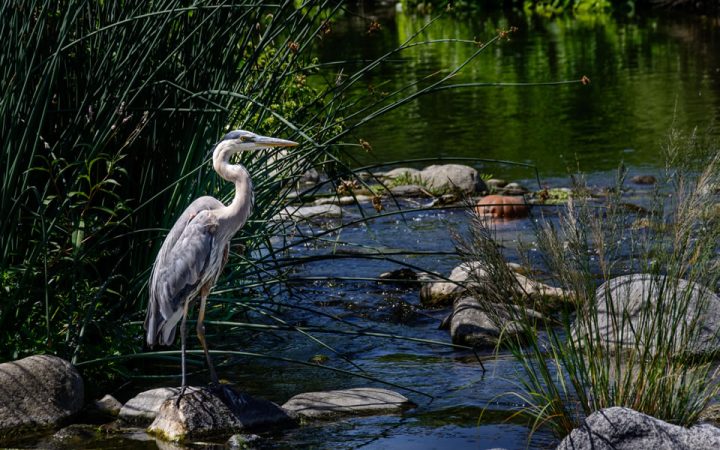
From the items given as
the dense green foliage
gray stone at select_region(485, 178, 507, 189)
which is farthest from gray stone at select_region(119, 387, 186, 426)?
gray stone at select_region(485, 178, 507, 189)

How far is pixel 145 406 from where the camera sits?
17.1 feet

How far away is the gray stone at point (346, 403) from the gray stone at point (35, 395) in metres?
0.98

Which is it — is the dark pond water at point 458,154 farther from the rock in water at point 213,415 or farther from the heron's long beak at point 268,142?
the heron's long beak at point 268,142

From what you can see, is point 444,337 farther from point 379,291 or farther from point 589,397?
point 589,397

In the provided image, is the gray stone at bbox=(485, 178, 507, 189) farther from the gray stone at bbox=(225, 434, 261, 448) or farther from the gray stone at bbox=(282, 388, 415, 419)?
the gray stone at bbox=(225, 434, 261, 448)

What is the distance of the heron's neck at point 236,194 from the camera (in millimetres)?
5066

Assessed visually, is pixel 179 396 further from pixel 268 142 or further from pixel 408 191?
pixel 408 191

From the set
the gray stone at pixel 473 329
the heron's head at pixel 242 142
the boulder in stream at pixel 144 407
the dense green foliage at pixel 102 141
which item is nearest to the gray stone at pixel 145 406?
the boulder in stream at pixel 144 407

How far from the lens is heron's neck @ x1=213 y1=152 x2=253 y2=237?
5066 millimetres

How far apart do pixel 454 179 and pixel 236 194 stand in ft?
19.5

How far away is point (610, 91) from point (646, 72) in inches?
74.2

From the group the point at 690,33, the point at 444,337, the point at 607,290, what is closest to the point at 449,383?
the point at 444,337

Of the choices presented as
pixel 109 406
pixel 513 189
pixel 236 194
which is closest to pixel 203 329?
→ pixel 109 406

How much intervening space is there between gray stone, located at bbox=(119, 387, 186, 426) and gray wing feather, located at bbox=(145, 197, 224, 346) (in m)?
0.25
